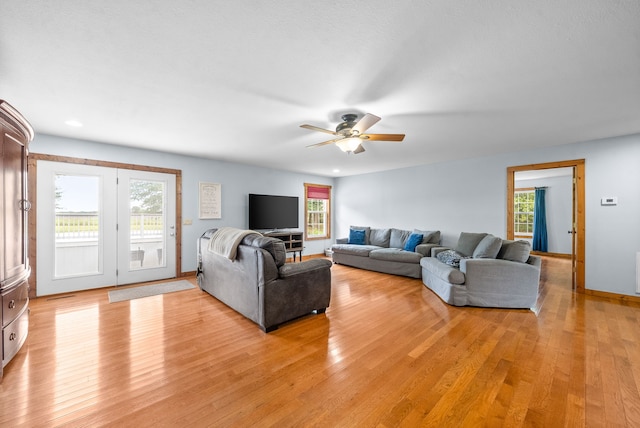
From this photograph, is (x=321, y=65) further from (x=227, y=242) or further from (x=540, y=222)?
(x=540, y=222)

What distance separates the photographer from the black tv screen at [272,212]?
6.29 metres

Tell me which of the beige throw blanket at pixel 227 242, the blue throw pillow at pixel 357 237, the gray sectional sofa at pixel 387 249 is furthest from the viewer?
the blue throw pillow at pixel 357 237

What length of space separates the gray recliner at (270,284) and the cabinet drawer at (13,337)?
1.86 meters

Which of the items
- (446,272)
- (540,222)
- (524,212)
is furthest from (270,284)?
(524,212)

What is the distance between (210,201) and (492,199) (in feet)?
19.3

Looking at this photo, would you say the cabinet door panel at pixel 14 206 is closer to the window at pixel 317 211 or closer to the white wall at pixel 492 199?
the window at pixel 317 211

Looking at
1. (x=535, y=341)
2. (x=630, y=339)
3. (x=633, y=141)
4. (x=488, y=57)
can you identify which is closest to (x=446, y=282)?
(x=535, y=341)

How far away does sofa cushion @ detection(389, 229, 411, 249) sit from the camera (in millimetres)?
6152

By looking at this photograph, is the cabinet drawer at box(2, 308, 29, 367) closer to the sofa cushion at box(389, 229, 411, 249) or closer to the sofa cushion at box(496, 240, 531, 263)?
the sofa cushion at box(496, 240, 531, 263)

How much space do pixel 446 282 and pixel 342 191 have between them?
4975 millimetres

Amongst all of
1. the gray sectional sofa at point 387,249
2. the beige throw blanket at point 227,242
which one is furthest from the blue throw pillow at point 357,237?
the beige throw blanket at point 227,242

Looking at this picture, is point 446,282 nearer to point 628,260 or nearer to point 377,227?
point 628,260

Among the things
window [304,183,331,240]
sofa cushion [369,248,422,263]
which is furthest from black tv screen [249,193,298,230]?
sofa cushion [369,248,422,263]

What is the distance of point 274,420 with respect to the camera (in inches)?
63.1
